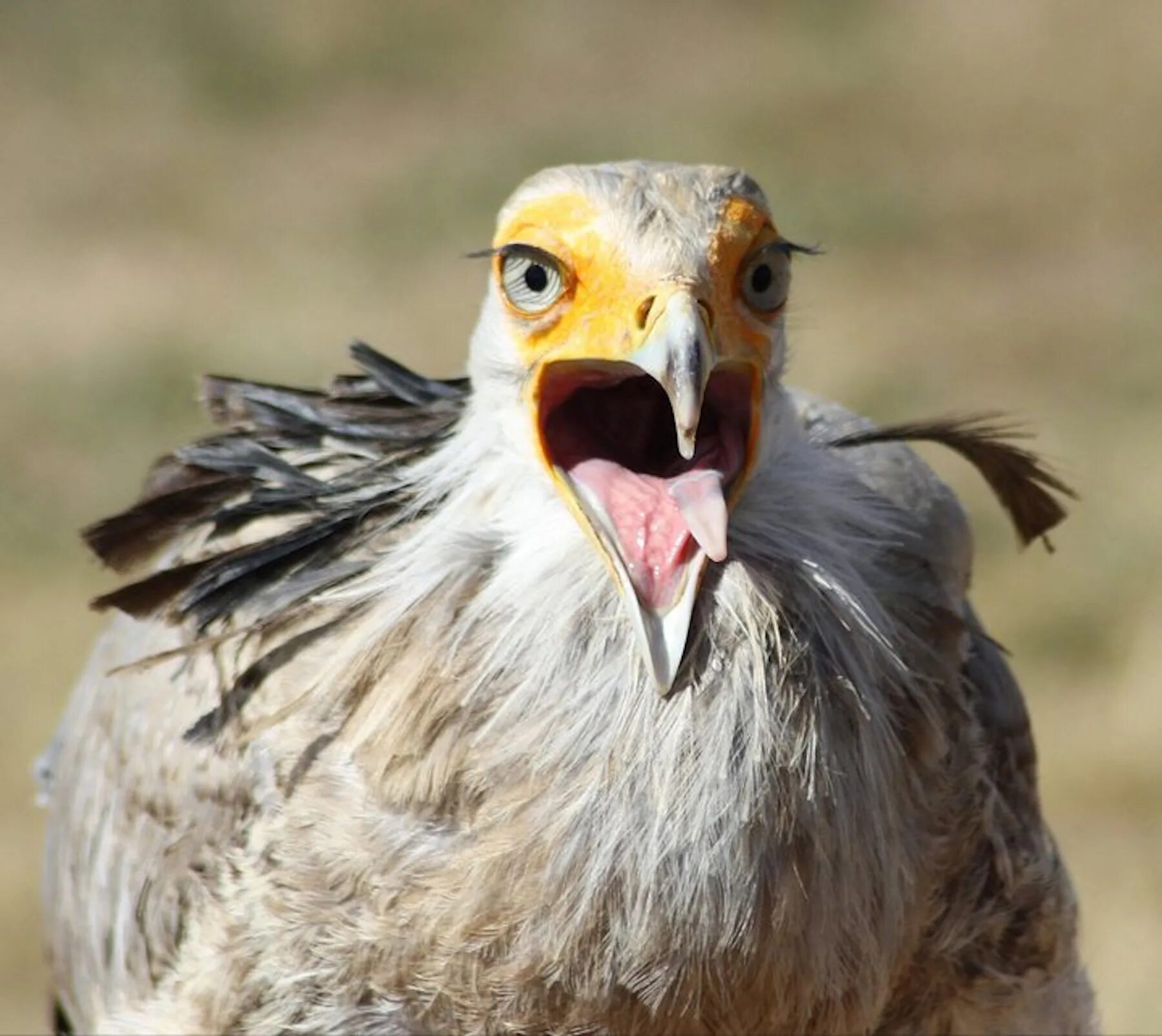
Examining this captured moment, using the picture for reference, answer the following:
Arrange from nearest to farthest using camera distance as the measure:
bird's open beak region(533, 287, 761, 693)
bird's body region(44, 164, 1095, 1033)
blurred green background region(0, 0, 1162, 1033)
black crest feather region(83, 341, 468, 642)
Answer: bird's open beak region(533, 287, 761, 693) → bird's body region(44, 164, 1095, 1033) → black crest feather region(83, 341, 468, 642) → blurred green background region(0, 0, 1162, 1033)

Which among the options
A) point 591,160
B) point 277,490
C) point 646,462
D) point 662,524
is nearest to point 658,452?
point 646,462

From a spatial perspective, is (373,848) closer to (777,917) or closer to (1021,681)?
(777,917)

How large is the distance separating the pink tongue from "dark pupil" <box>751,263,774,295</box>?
0.31m

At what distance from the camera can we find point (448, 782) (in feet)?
10.3

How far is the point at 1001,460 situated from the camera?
3736mm

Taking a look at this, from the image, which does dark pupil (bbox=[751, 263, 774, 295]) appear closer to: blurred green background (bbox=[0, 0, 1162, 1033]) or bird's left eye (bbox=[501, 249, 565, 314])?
bird's left eye (bbox=[501, 249, 565, 314])

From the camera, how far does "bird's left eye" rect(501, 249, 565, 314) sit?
9.93ft

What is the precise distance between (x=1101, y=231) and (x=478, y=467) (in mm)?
8023

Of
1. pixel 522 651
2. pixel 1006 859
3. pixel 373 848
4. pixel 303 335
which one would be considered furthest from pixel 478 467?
pixel 303 335

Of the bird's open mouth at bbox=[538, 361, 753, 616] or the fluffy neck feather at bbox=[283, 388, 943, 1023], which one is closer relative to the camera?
the bird's open mouth at bbox=[538, 361, 753, 616]

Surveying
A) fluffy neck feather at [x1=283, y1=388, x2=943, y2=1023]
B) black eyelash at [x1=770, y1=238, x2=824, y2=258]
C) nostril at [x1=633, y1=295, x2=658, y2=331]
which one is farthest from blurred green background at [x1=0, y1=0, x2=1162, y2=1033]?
nostril at [x1=633, y1=295, x2=658, y2=331]

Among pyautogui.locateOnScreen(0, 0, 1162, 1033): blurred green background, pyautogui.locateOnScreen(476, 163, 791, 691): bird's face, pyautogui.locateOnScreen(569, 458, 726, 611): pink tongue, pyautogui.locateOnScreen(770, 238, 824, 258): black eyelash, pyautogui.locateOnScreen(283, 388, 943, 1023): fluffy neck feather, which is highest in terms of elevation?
pyautogui.locateOnScreen(0, 0, 1162, 1033): blurred green background

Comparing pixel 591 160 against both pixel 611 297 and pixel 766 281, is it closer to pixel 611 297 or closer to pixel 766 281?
pixel 766 281

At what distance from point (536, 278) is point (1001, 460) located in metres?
1.11
